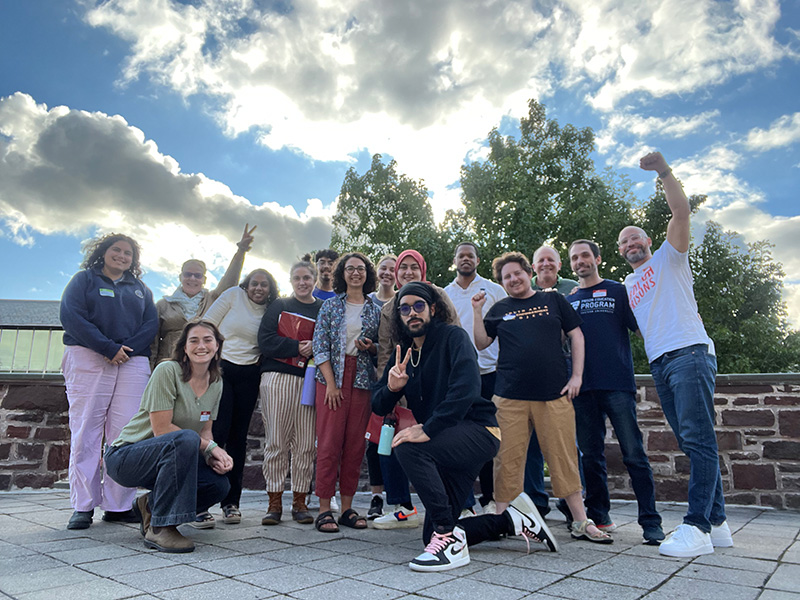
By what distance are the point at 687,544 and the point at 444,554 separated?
52.1 inches

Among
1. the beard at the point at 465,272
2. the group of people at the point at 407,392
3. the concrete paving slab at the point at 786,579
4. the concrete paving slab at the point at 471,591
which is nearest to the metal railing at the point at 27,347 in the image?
the group of people at the point at 407,392

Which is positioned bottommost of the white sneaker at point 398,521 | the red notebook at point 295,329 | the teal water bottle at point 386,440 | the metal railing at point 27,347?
the white sneaker at point 398,521

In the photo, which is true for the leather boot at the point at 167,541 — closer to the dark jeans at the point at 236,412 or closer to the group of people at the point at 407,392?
the group of people at the point at 407,392

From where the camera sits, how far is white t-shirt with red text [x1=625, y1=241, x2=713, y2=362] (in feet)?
10.3

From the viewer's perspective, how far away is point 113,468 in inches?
119

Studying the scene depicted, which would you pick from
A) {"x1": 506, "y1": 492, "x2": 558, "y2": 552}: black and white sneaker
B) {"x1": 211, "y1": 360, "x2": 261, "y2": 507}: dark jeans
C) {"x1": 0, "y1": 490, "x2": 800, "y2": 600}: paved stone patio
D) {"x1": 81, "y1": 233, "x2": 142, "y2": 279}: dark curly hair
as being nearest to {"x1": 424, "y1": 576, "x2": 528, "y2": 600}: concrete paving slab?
{"x1": 0, "y1": 490, "x2": 800, "y2": 600}: paved stone patio

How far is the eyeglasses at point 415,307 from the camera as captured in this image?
307cm

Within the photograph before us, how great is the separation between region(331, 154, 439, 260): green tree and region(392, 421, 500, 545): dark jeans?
15.3 meters

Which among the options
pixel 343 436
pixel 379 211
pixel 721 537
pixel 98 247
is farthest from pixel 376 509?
pixel 379 211

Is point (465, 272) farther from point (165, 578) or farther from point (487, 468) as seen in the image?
point (165, 578)

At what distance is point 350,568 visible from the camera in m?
2.48

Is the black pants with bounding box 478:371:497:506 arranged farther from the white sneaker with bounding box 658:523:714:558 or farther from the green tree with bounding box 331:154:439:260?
the green tree with bounding box 331:154:439:260

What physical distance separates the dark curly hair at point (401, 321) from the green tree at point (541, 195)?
1209cm

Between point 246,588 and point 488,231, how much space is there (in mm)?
14575
